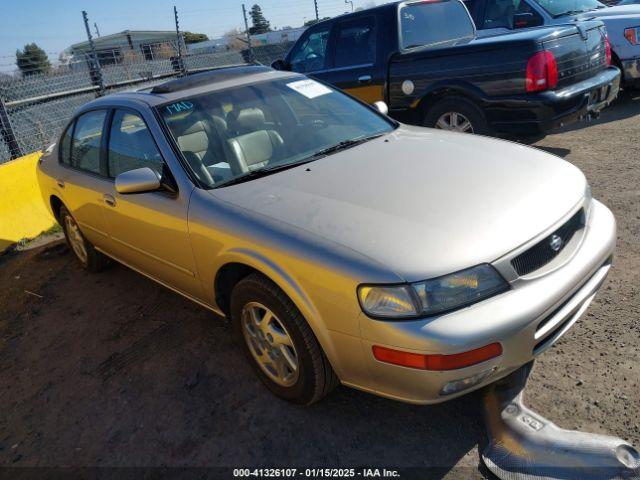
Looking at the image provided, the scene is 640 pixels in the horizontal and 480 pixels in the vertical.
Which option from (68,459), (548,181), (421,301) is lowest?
(68,459)

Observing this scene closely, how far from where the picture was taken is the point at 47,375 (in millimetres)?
3426

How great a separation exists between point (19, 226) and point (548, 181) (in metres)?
5.67

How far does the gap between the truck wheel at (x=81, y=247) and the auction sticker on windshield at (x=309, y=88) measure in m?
2.33

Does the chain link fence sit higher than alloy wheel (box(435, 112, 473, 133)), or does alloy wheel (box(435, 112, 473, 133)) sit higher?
the chain link fence

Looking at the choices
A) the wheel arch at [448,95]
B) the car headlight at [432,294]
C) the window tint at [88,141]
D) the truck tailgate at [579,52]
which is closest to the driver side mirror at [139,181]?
the window tint at [88,141]

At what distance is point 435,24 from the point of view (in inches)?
250

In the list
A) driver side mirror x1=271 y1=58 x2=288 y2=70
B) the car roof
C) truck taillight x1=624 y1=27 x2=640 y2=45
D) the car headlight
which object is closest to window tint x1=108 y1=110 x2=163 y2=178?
the car roof

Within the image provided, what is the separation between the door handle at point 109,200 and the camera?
367cm

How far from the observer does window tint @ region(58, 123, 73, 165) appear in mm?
4488

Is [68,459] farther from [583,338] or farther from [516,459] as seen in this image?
[583,338]

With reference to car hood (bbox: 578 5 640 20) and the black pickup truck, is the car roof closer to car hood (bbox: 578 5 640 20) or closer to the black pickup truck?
the black pickup truck

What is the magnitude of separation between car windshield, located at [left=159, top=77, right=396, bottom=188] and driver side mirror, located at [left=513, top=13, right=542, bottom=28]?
4.85m

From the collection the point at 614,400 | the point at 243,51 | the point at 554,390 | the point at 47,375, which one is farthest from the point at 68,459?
the point at 243,51

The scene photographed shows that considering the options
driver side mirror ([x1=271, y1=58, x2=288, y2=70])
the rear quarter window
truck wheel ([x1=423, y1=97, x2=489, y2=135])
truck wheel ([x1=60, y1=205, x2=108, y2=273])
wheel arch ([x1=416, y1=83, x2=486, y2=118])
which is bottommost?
truck wheel ([x1=60, y1=205, x2=108, y2=273])
